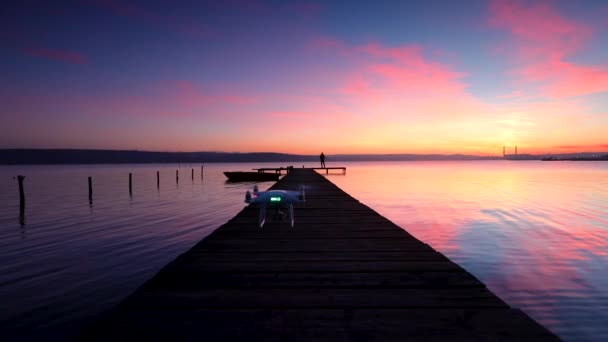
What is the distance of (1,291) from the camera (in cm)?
837

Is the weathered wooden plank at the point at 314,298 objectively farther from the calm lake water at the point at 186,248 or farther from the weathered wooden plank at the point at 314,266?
the calm lake water at the point at 186,248

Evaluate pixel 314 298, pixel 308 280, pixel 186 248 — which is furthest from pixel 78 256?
pixel 314 298

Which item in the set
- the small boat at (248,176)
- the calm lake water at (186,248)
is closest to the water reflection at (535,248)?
the calm lake water at (186,248)

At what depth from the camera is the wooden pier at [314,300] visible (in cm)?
312

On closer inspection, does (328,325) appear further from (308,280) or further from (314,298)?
(308,280)

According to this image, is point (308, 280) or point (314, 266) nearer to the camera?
point (308, 280)

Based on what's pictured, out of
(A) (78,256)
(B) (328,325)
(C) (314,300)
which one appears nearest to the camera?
(B) (328,325)

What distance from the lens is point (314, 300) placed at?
3830 millimetres

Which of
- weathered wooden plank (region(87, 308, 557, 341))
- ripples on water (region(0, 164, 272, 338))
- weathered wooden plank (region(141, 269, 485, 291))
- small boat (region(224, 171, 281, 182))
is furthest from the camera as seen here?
small boat (region(224, 171, 281, 182))

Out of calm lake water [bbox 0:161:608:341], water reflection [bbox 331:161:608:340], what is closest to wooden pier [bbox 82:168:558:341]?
calm lake water [bbox 0:161:608:341]

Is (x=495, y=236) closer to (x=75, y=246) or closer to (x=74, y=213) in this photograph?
(x=75, y=246)

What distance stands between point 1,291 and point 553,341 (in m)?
10.7

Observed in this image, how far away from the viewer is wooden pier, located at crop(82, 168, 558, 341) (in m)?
3.12

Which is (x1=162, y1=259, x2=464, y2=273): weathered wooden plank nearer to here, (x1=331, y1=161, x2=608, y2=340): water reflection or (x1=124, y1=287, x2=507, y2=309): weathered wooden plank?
(x1=124, y1=287, x2=507, y2=309): weathered wooden plank
